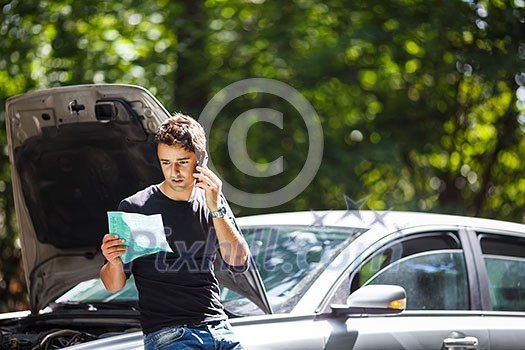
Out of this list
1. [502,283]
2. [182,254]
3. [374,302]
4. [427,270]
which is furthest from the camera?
[502,283]

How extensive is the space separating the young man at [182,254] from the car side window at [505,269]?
1957 mm

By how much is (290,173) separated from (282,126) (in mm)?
656

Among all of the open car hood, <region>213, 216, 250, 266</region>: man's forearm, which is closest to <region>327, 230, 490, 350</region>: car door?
the open car hood

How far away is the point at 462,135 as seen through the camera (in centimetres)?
1323

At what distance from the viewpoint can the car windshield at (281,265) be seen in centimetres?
410

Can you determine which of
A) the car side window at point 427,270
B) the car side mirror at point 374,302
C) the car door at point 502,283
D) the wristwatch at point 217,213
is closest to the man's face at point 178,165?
the wristwatch at point 217,213

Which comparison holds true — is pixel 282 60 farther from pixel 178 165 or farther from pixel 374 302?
pixel 178 165

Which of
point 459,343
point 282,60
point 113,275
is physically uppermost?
point 282,60

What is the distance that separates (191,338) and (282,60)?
7141 mm

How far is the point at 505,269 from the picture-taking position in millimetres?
4820

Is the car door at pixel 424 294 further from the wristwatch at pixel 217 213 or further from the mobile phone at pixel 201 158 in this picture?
the mobile phone at pixel 201 158

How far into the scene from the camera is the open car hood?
3.95 meters

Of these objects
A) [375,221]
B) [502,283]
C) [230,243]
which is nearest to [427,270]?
[375,221]

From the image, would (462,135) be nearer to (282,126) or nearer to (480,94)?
(480,94)
